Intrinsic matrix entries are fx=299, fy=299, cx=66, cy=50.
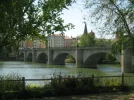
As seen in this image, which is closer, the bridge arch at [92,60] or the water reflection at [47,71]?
the water reflection at [47,71]

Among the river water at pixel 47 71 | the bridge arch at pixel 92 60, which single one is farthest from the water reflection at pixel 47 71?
the bridge arch at pixel 92 60

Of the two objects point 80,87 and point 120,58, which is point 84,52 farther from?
point 80,87

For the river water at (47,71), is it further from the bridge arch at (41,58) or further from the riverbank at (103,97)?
the bridge arch at (41,58)

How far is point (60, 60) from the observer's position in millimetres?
95688

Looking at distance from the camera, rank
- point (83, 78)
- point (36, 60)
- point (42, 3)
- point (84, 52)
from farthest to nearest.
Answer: point (36, 60) < point (84, 52) < point (42, 3) < point (83, 78)

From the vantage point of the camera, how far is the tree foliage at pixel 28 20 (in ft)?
42.1

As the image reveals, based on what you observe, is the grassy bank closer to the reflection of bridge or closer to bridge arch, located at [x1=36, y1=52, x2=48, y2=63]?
the reflection of bridge

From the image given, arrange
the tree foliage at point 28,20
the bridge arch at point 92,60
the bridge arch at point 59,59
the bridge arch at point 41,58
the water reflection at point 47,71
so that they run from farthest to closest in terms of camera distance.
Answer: the bridge arch at point 41,58 → the bridge arch at point 59,59 → the bridge arch at point 92,60 → the water reflection at point 47,71 → the tree foliage at point 28,20

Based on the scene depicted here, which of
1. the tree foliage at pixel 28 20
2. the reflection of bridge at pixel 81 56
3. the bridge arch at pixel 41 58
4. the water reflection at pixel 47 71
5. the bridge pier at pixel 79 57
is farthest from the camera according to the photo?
the bridge arch at pixel 41 58

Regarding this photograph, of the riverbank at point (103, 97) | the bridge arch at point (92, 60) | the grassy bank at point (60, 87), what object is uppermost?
the bridge arch at point (92, 60)

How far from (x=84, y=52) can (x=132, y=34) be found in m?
59.0

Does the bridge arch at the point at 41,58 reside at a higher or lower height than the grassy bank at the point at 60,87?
higher

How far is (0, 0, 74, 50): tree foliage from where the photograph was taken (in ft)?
42.1

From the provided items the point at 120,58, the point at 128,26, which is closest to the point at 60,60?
the point at 120,58
